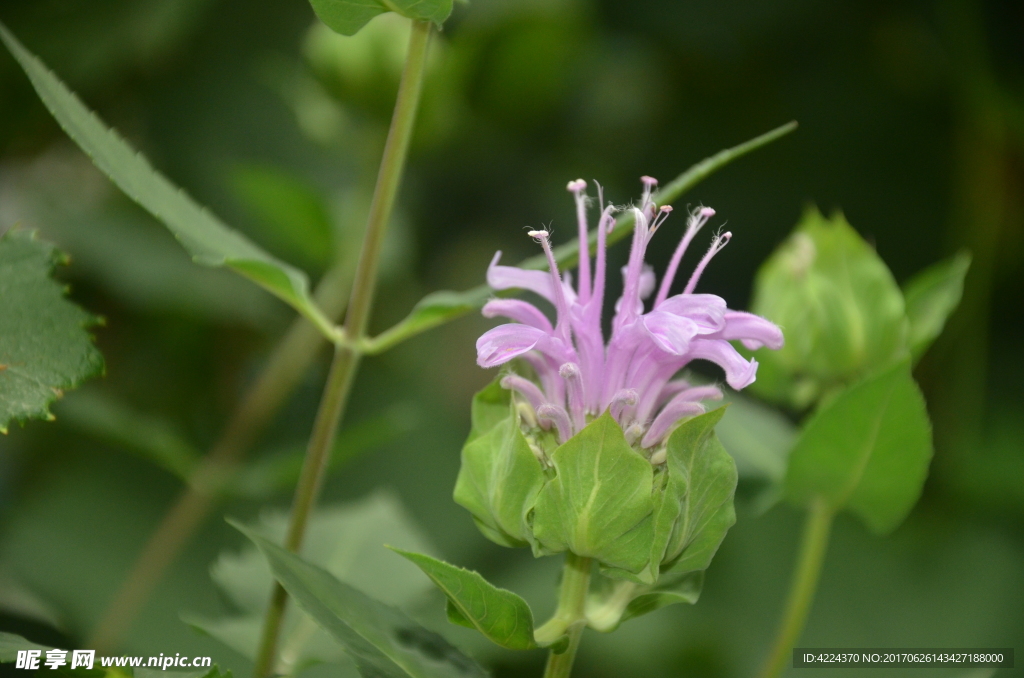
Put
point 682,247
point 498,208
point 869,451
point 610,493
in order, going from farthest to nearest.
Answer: point 498,208, point 869,451, point 682,247, point 610,493

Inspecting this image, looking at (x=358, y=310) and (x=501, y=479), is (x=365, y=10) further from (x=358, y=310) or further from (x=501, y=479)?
(x=501, y=479)

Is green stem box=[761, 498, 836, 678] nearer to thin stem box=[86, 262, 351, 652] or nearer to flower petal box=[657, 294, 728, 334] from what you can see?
flower petal box=[657, 294, 728, 334]

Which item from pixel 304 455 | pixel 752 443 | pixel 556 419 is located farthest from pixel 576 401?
pixel 304 455

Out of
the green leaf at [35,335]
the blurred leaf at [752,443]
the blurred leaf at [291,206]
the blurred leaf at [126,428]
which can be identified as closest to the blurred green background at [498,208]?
the blurred leaf at [291,206]

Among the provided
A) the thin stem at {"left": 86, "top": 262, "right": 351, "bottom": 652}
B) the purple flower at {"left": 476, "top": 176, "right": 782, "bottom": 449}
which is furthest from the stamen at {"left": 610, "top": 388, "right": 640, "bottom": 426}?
the thin stem at {"left": 86, "top": 262, "right": 351, "bottom": 652}

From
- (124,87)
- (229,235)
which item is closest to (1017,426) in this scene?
(229,235)

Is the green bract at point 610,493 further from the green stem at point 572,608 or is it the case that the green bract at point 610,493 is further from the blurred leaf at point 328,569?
the blurred leaf at point 328,569
